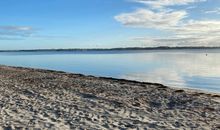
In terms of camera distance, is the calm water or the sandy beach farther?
the calm water

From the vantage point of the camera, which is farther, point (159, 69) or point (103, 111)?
point (159, 69)

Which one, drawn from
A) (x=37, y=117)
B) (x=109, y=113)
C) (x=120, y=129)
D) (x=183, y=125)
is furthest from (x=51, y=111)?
(x=183, y=125)

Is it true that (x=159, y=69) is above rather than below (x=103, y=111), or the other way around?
below

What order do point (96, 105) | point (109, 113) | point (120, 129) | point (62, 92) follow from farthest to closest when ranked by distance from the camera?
point (62, 92) < point (96, 105) < point (109, 113) < point (120, 129)

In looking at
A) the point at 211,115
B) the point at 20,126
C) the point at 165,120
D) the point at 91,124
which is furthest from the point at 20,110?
the point at 211,115

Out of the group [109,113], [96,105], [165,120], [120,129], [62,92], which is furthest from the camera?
[62,92]

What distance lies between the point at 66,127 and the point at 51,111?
7.71 ft

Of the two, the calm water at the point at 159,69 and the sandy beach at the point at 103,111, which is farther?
the calm water at the point at 159,69

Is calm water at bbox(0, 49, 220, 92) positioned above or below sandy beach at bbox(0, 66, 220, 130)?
below

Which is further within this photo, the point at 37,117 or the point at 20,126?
the point at 37,117

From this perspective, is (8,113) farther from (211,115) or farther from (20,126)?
(211,115)

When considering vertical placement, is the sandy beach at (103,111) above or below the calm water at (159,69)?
above

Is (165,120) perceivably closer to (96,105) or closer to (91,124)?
(91,124)

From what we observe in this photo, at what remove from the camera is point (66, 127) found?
9.73 metres
